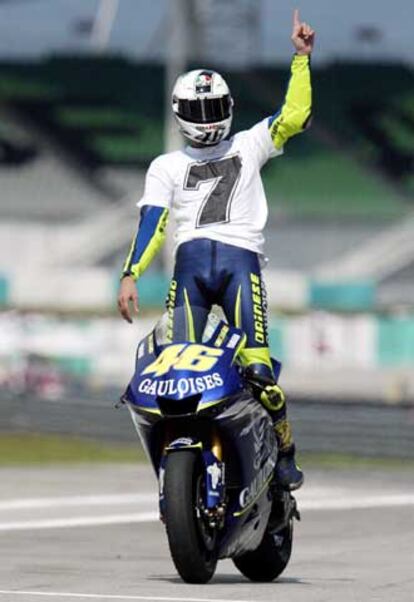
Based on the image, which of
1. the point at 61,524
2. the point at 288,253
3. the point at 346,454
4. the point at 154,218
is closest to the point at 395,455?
the point at 346,454

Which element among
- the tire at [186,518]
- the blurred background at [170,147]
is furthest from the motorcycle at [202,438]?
the blurred background at [170,147]

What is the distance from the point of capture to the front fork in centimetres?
659

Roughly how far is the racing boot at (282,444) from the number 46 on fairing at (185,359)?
0.47 metres

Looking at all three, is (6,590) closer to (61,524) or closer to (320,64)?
(61,524)

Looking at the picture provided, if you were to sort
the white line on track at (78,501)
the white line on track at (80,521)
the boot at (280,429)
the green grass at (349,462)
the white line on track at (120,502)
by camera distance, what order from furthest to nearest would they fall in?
1. the green grass at (349,462)
2. the white line on track at (78,501)
3. the white line on track at (120,502)
4. the white line on track at (80,521)
5. the boot at (280,429)

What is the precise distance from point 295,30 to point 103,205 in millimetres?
43815

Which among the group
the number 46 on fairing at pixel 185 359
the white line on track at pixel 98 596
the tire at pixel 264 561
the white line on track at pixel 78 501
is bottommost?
the white line on track at pixel 78 501

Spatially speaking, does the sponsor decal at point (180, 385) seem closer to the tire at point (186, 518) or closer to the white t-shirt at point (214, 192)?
the tire at point (186, 518)

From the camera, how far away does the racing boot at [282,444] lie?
723cm

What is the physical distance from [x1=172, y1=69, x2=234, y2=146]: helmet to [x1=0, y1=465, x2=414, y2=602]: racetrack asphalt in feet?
5.96

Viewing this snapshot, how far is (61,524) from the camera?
10.4 m

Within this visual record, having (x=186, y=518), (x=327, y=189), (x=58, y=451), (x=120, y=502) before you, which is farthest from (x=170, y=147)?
(x=186, y=518)

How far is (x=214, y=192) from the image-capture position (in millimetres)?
7367

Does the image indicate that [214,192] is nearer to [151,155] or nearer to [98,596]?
[98,596]
